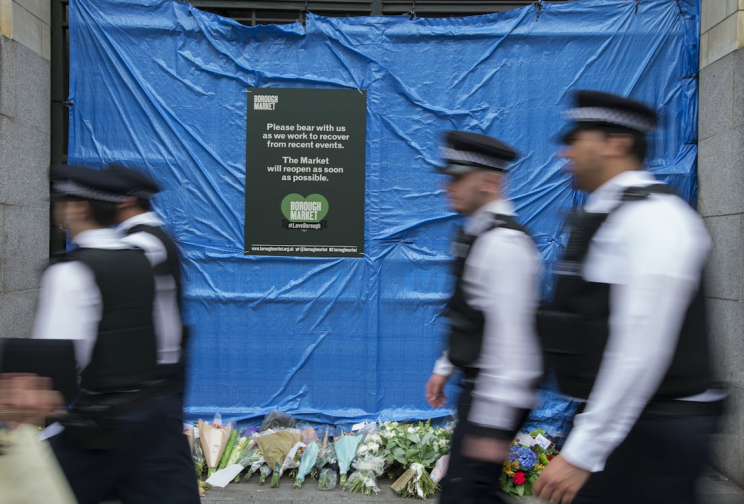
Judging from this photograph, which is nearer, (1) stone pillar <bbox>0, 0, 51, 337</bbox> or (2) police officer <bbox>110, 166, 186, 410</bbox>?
(2) police officer <bbox>110, 166, 186, 410</bbox>

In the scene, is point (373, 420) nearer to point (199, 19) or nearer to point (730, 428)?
point (730, 428)

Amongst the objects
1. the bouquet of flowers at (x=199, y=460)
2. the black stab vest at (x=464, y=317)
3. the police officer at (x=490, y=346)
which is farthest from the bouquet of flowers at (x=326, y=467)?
the black stab vest at (x=464, y=317)

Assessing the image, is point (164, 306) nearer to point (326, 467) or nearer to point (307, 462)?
point (307, 462)

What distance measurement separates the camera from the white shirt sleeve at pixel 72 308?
1846 millimetres

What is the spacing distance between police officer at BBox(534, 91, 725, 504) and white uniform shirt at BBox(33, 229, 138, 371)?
1494 mm

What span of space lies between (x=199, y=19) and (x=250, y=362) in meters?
2.93

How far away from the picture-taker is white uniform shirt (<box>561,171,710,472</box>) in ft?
Answer: 4.68

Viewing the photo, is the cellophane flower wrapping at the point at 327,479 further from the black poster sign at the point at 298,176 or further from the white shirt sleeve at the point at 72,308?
the white shirt sleeve at the point at 72,308

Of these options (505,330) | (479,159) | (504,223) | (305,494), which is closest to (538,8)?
(479,159)

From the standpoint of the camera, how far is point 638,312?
4.71ft

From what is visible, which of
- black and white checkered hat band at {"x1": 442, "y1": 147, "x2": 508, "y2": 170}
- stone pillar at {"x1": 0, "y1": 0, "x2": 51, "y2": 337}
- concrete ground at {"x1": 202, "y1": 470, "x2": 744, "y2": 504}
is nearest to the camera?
black and white checkered hat band at {"x1": 442, "y1": 147, "x2": 508, "y2": 170}

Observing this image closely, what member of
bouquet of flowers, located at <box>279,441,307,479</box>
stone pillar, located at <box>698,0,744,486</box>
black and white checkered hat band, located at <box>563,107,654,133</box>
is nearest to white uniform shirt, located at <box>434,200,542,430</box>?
black and white checkered hat band, located at <box>563,107,654,133</box>

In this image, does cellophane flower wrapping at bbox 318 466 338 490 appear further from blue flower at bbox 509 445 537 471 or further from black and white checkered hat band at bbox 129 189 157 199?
black and white checkered hat band at bbox 129 189 157 199

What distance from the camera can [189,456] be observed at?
2395 mm
